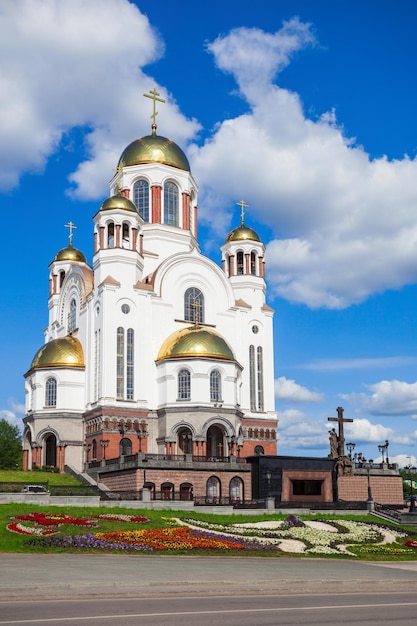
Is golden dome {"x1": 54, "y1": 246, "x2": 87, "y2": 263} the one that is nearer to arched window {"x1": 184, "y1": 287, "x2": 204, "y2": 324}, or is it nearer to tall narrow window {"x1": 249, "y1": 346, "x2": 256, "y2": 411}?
arched window {"x1": 184, "y1": 287, "x2": 204, "y2": 324}

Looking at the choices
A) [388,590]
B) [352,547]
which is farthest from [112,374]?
[388,590]

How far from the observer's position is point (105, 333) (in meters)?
55.7

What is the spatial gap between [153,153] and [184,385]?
21.9m

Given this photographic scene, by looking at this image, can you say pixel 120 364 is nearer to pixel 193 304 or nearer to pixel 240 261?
pixel 193 304

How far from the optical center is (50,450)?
192 ft

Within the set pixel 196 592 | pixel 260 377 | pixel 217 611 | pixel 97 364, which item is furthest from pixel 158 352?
pixel 217 611

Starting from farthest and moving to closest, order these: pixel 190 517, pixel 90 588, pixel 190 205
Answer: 1. pixel 190 205
2. pixel 190 517
3. pixel 90 588

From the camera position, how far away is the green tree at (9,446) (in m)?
75.3

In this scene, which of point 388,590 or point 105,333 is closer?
point 388,590

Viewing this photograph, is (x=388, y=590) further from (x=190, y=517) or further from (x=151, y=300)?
(x=151, y=300)

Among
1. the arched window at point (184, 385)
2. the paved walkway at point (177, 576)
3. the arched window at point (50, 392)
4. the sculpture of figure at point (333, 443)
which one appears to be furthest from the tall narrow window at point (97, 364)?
the paved walkway at point (177, 576)

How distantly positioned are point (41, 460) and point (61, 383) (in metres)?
5.83

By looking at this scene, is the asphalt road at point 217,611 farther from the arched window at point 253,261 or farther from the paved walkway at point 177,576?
the arched window at point 253,261

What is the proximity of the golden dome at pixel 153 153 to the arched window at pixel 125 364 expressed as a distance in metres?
16.6
